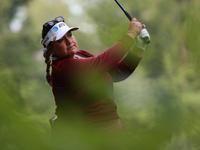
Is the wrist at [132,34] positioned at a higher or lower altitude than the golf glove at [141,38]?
higher

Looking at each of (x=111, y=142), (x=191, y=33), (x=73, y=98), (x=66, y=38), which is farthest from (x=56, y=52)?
(x=111, y=142)

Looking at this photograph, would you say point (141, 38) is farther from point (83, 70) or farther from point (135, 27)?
point (83, 70)

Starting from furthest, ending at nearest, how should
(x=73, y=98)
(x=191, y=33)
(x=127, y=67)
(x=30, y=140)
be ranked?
(x=127, y=67)
(x=73, y=98)
(x=191, y=33)
(x=30, y=140)

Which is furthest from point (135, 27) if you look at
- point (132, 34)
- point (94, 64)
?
point (94, 64)

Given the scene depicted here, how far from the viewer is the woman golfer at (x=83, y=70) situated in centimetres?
70

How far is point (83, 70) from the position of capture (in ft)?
A: 2.32

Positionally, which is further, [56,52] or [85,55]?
[85,55]

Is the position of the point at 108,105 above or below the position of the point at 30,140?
below

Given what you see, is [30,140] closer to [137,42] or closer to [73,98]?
[73,98]

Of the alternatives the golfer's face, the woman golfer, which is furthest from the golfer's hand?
the golfer's face

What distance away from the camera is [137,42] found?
80 cm

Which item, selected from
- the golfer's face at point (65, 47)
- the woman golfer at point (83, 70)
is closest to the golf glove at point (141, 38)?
the woman golfer at point (83, 70)

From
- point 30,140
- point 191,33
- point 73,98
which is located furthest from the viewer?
point 73,98

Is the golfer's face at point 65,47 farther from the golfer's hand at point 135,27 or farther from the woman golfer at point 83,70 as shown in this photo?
the golfer's hand at point 135,27
